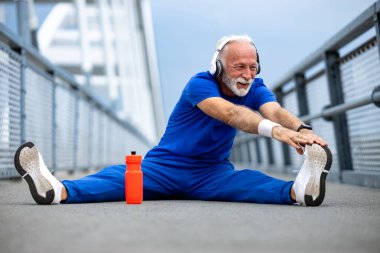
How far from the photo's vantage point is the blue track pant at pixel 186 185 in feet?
7.66

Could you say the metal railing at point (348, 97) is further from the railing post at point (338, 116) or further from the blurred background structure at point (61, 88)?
the blurred background structure at point (61, 88)

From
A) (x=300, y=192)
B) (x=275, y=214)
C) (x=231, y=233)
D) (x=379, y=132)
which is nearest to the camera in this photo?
(x=231, y=233)

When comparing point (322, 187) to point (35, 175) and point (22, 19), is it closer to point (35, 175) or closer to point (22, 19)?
point (35, 175)

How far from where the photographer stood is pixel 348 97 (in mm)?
3777

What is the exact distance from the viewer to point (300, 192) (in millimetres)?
2121

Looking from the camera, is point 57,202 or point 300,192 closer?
point 300,192

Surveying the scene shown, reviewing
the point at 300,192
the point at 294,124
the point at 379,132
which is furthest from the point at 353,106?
the point at 300,192

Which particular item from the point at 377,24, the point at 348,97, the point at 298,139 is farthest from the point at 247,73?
the point at 348,97

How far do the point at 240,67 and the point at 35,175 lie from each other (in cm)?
108

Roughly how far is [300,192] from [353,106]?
1.42m

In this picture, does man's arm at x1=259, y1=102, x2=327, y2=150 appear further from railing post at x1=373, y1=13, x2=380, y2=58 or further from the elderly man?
railing post at x1=373, y1=13, x2=380, y2=58

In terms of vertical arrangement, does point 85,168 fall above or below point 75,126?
below

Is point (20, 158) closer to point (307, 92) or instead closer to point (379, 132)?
point (379, 132)

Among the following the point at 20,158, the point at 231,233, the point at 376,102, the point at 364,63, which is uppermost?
the point at 364,63
